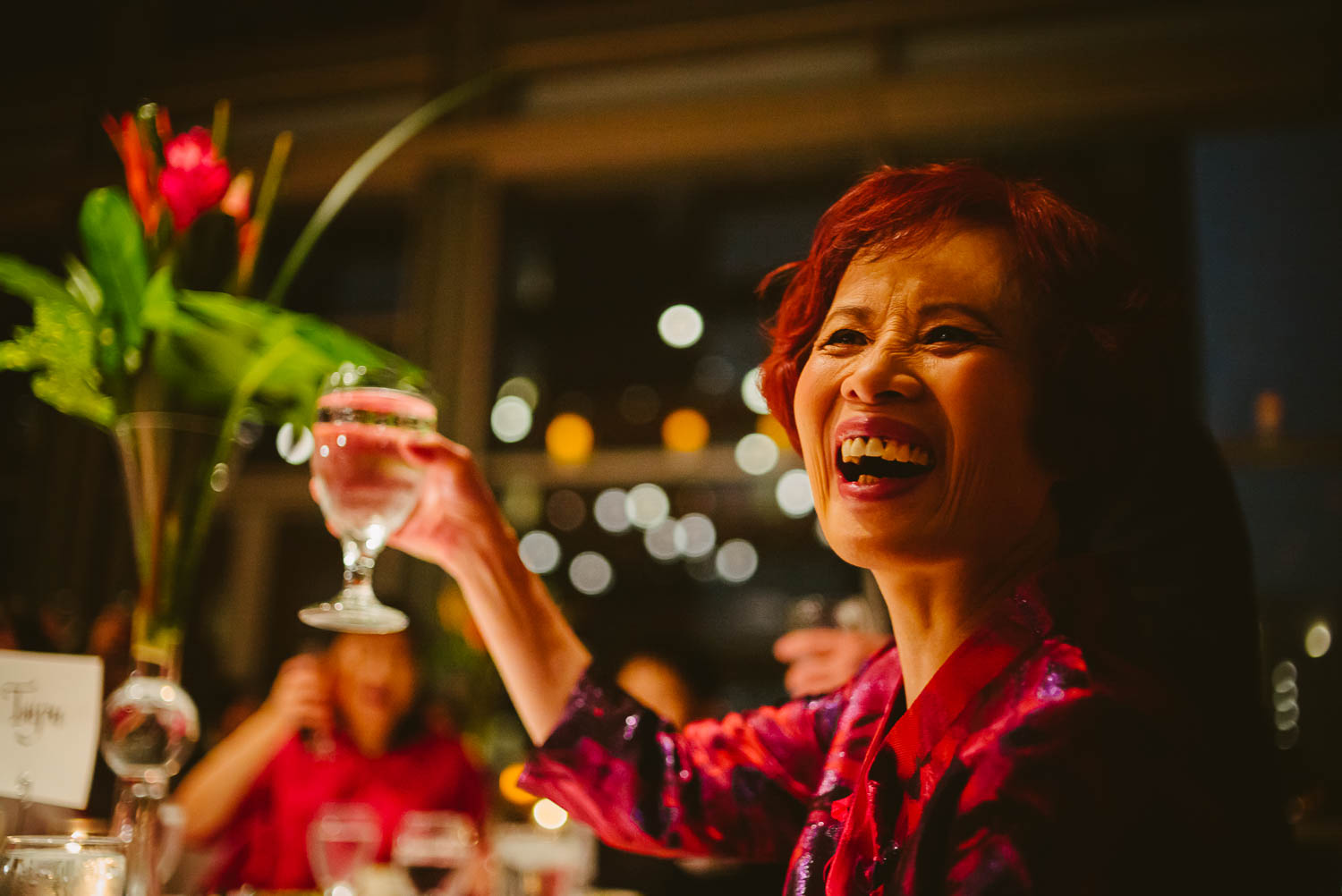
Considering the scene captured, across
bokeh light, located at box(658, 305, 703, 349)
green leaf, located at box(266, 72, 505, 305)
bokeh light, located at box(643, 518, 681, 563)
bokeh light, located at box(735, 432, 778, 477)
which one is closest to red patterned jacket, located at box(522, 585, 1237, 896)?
green leaf, located at box(266, 72, 505, 305)

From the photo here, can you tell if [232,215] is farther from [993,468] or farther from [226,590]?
[226,590]

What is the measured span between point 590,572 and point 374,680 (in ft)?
4.71

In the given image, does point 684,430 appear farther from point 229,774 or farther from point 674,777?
point 674,777

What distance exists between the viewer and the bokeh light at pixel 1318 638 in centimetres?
329

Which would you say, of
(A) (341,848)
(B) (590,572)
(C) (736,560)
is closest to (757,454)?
(C) (736,560)

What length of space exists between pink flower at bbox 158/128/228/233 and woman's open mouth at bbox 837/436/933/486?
29.4 inches

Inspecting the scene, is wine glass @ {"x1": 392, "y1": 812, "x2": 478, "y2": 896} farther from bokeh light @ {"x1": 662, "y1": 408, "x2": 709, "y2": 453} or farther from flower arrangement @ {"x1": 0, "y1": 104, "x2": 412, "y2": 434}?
bokeh light @ {"x1": 662, "y1": 408, "x2": 709, "y2": 453}

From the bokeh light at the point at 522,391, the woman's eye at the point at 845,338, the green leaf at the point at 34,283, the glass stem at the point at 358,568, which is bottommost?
the glass stem at the point at 358,568

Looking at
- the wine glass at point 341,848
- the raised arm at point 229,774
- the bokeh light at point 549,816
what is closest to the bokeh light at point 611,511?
the raised arm at point 229,774

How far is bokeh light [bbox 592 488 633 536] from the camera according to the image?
413cm

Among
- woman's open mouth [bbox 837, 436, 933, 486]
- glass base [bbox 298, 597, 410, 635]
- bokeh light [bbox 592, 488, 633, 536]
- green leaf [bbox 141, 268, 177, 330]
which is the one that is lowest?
glass base [bbox 298, 597, 410, 635]

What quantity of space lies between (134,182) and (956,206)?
0.87m

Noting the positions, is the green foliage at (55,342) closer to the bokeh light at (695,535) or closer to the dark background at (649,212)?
the dark background at (649,212)

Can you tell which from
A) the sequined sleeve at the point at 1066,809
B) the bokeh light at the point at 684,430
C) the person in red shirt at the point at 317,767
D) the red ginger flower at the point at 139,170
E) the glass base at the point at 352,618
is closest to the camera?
the sequined sleeve at the point at 1066,809
